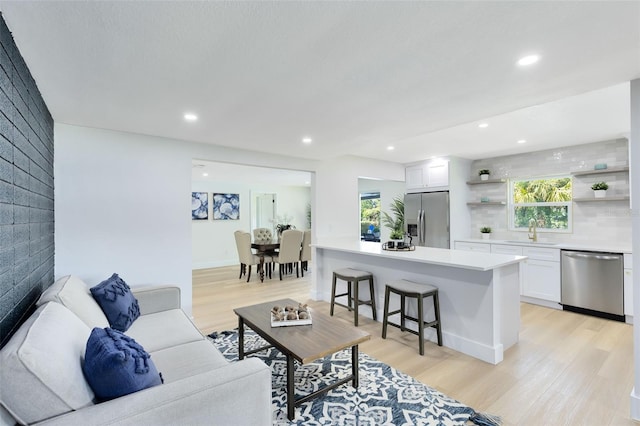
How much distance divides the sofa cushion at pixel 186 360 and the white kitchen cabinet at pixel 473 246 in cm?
439

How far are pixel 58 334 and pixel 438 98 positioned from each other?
2.70 m

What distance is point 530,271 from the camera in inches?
170

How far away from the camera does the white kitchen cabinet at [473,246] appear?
4825 millimetres

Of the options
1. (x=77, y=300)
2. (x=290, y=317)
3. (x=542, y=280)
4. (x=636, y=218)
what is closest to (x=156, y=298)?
(x=77, y=300)

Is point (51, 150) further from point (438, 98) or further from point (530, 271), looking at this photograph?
point (530, 271)

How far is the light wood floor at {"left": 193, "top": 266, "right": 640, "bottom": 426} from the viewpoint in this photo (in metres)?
1.99

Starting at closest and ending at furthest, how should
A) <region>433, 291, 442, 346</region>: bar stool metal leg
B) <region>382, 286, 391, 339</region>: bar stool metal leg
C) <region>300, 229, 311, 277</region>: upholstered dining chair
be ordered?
<region>433, 291, 442, 346</region>: bar stool metal leg, <region>382, 286, 391, 339</region>: bar stool metal leg, <region>300, 229, 311, 277</region>: upholstered dining chair

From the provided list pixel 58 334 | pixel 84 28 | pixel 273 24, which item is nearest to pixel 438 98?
pixel 273 24

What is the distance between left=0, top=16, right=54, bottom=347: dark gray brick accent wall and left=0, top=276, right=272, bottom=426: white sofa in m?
0.15

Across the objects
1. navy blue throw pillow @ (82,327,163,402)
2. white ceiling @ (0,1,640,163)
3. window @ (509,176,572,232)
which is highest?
white ceiling @ (0,1,640,163)

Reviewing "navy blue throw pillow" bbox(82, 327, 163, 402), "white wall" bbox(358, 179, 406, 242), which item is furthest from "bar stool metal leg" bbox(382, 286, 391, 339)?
"white wall" bbox(358, 179, 406, 242)

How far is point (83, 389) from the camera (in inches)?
45.8

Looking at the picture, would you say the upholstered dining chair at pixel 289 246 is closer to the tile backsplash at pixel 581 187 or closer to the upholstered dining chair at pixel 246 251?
the upholstered dining chair at pixel 246 251

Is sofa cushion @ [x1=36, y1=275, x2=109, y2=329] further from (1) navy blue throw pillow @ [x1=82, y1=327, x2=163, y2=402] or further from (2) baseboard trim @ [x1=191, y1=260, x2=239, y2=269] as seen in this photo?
(2) baseboard trim @ [x1=191, y1=260, x2=239, y2=269]
